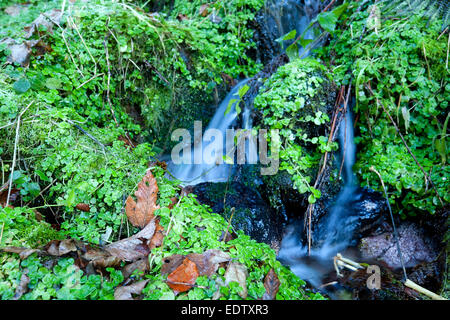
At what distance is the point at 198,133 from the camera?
430cm

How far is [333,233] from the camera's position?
11.3 feet

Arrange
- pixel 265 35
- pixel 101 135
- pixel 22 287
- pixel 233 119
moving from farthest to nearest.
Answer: pixel 265 35 < pixel 233 119 < pixel 101 135 < pixel 22 287

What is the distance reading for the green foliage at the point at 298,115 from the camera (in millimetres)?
3219

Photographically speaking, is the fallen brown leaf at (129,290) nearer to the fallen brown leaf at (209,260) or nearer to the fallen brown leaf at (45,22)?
the fallen brown leaf at (209,260)

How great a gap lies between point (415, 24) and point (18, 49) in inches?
181

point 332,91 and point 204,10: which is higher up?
point 204,10

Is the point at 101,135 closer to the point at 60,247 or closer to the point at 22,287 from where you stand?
the point at 60,247

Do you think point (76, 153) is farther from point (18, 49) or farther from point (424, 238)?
point (424, 238)

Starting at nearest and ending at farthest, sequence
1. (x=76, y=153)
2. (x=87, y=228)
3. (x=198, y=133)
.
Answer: (x=87, y=228), (x=76, y=153), (x=198, y=133)

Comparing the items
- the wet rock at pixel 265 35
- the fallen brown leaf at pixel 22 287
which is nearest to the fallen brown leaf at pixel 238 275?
the fallen brown leaf at pixel 22 287

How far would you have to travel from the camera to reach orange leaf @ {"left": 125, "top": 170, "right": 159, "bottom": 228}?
2.20 m

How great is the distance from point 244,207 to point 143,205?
1.27 m

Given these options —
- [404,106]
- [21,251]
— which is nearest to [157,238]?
[21,251]
